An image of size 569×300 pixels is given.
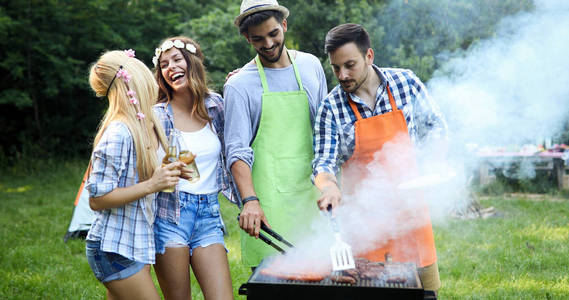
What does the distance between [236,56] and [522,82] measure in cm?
801

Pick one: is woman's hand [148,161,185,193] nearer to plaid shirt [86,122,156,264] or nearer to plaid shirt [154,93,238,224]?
plaid shirt [86,122,156,264]

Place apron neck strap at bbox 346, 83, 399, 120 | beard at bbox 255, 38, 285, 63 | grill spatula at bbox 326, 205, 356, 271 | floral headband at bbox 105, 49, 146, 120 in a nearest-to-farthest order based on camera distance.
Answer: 1. grill spatula at bbox 326, 205, 356, 271
2. floral headband at bbox 105, 49, 146, 120
3. apron neck strap at bbox 346, 83, 399, 120
4. beard at bbox 255, 38, 285, 63

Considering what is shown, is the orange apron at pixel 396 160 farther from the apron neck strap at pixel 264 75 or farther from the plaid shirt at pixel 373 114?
the apron neck strap at pixel 264 75

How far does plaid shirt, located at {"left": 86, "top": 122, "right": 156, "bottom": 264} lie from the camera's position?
7.90ft

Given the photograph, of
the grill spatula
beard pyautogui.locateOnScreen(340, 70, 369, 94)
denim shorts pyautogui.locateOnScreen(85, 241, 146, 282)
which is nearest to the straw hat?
beard pyautogui.locateOnScreen(340, 70, 369, 94)

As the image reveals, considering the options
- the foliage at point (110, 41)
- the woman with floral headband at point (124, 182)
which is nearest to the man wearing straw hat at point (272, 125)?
the woman with floral headband at point (124, 182)

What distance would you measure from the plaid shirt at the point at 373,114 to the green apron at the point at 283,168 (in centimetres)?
18

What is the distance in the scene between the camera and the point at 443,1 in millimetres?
7453

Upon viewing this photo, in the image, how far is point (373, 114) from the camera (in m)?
2.86

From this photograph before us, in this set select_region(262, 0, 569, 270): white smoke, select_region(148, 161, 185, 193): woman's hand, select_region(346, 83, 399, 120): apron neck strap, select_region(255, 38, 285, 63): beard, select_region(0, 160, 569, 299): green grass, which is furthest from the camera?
select_region(0, 160, 569, 299): green grass

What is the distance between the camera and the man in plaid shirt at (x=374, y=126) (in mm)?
2783

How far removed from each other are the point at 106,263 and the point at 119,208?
10.9 inches

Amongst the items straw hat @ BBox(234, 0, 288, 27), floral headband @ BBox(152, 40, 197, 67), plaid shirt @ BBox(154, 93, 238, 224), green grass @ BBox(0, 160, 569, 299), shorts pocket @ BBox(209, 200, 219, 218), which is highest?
straw hat @ BBox(234, 0, 288, 27)

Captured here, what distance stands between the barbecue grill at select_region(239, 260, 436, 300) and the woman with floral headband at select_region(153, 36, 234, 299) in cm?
59
